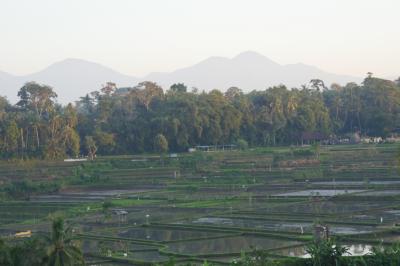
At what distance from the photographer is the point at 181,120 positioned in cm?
6362

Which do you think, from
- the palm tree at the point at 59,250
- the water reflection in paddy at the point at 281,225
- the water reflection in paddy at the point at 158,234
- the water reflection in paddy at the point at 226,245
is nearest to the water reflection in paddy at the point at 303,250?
the water reflection in paddy at the point at 226,245

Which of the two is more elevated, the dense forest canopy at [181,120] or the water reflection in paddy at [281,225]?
the dense forest canopy at [181,120]

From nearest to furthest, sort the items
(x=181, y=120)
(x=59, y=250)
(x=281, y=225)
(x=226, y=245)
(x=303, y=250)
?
(x=59, y=250)
(x=303, y=250)
(x=226, y=245)
(x=281, y=225)
(x=181, y=120)

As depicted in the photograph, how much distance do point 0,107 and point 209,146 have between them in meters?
20.9

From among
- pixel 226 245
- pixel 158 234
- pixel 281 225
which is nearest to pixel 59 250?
pixel 226 245

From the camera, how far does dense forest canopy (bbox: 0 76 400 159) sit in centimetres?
6101

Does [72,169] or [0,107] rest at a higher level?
[0,107]

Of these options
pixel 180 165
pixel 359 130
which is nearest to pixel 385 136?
pixel 359 130

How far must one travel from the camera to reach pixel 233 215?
35406mm

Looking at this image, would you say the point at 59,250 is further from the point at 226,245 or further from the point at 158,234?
the point at 158,234

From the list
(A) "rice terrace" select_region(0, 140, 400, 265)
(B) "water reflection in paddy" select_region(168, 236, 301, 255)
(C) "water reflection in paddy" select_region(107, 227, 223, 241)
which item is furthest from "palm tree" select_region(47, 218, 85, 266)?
(C) "water reflection in paddy" select_region(107, 227, 223, 241)

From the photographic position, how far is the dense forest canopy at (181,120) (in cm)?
6101

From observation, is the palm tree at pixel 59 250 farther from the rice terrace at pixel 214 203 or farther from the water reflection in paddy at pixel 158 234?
the water reflection in paddy at pixel 158 234

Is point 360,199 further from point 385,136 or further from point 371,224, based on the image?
point 385,136
